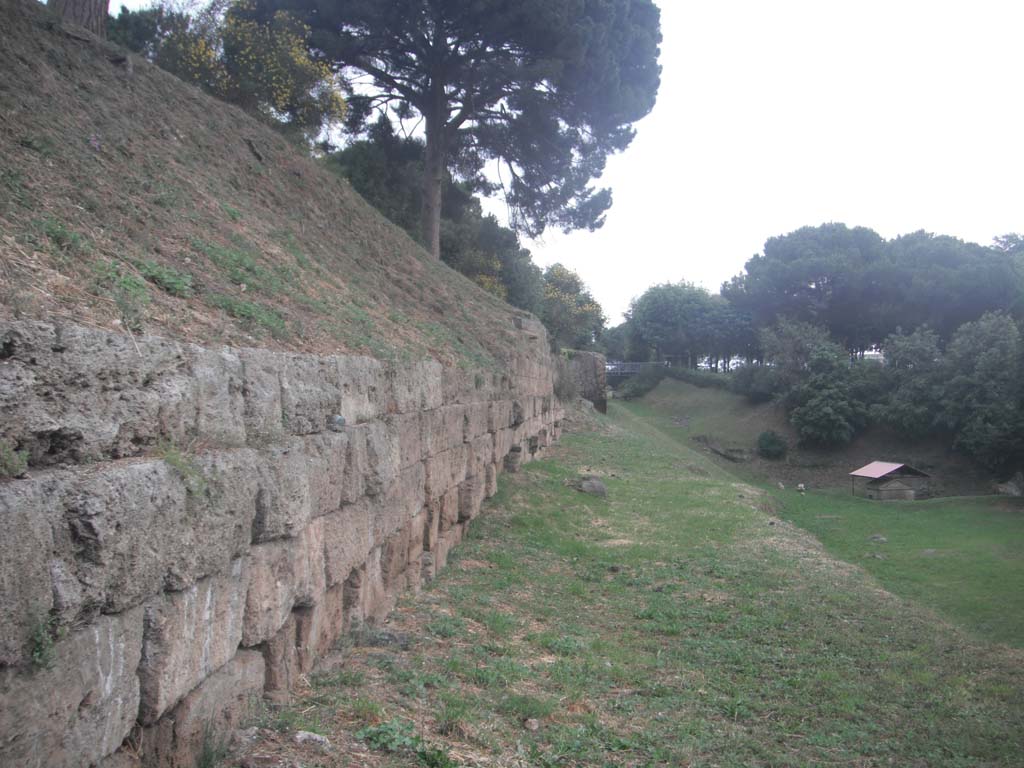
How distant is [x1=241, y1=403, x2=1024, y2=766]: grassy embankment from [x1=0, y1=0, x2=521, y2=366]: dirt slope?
262 centimetres

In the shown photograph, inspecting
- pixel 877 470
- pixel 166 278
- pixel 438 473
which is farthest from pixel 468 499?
pixel 877 470

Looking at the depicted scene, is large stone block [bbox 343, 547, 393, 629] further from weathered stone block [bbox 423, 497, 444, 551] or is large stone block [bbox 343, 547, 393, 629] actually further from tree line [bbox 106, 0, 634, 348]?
Answer: tree line [bbox 106, 0, 634, 348]

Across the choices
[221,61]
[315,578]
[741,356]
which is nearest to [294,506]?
[315,578]

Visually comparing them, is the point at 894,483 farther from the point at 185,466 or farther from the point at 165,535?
the point at 165,535

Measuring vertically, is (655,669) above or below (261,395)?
below

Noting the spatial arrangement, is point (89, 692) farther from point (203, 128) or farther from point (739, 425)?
point (739, 425)

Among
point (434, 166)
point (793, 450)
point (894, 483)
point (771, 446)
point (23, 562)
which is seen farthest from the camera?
point (793, 450)

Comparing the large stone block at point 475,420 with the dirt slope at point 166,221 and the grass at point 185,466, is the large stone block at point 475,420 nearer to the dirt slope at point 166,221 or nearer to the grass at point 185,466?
the dirt slope at point 166,221

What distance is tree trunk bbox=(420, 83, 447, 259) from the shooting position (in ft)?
75.5

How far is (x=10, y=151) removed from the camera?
18.8ft

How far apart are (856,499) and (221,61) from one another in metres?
24.2

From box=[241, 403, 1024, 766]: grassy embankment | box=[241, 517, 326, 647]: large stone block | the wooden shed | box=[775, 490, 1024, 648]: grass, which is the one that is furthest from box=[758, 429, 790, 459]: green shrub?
box=[241, 517, 326, 647]: large stone block

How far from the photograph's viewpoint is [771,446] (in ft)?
131

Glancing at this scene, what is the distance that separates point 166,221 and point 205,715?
14.5ft
